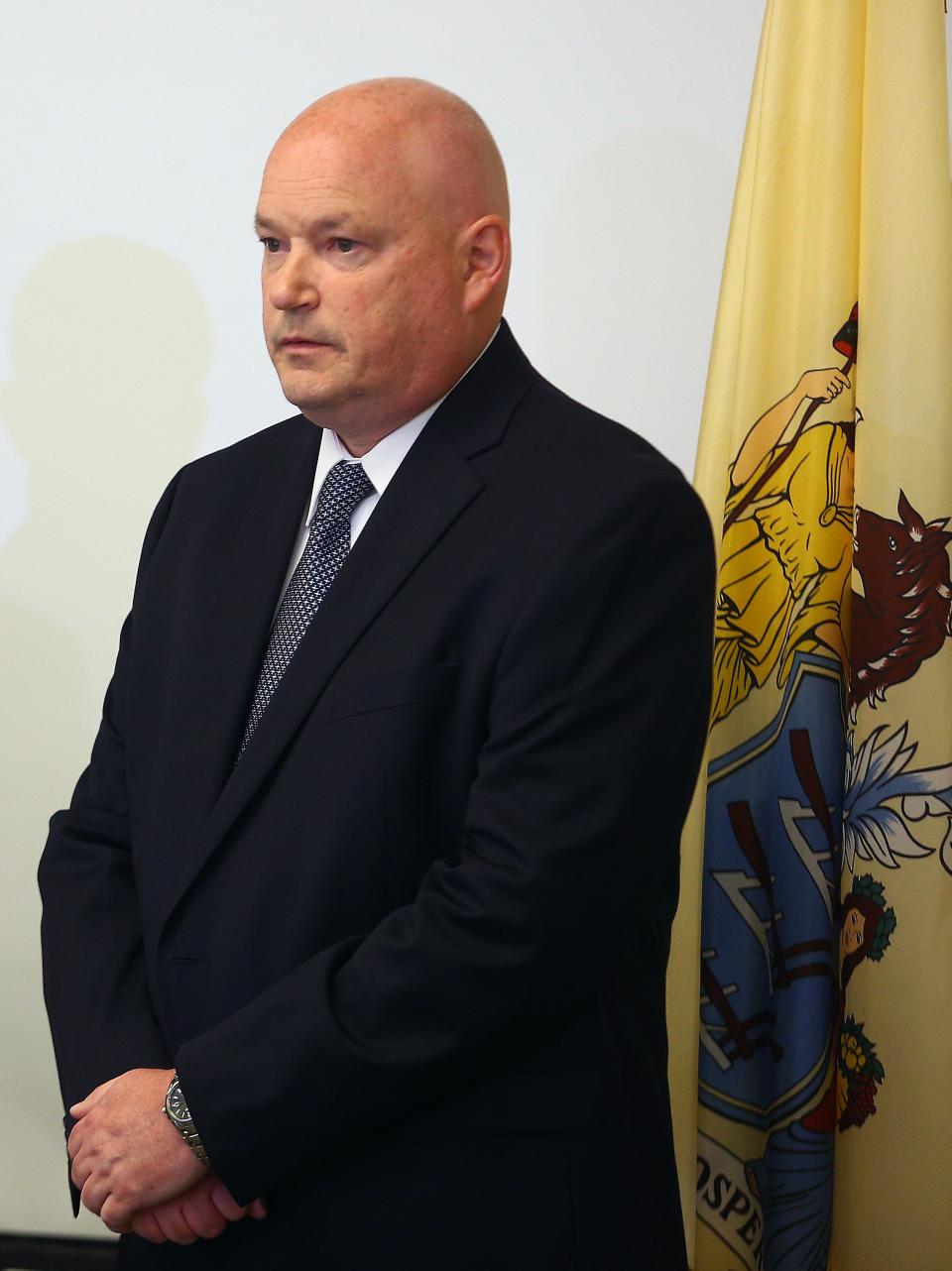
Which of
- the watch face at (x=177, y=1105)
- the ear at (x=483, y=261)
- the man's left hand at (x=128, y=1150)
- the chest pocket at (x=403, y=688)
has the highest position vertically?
the ear at (x=483, y=261)

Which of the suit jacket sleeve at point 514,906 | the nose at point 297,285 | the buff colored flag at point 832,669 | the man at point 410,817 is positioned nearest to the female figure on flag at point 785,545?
the buff colored flag at point 832,669

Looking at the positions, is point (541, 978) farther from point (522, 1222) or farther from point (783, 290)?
point (783, 290)

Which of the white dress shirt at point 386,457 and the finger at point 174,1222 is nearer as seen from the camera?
the finger at point 174,1222

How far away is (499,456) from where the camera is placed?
1438 millimetres

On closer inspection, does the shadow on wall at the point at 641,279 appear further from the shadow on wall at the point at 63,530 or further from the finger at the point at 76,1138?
the finger at the point at 76,1138

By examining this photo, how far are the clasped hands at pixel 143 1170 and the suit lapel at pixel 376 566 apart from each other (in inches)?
7.3

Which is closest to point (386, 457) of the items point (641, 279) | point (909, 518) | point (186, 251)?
point (909, 518)

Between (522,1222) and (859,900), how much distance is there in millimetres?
892

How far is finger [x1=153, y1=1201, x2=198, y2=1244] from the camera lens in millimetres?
1356

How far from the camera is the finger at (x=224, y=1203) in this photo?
1.35m

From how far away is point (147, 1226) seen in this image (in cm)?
138

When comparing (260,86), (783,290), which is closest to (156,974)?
(783,290)

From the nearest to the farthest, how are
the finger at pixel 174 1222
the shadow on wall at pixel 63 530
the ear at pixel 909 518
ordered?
the finger at pixel 174 1222 < the ear at pixel 909 518 < the shadow on wall at pixel 63 530

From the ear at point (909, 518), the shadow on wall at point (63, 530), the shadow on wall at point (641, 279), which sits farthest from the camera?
the shadow on wall at point (63, 530)
